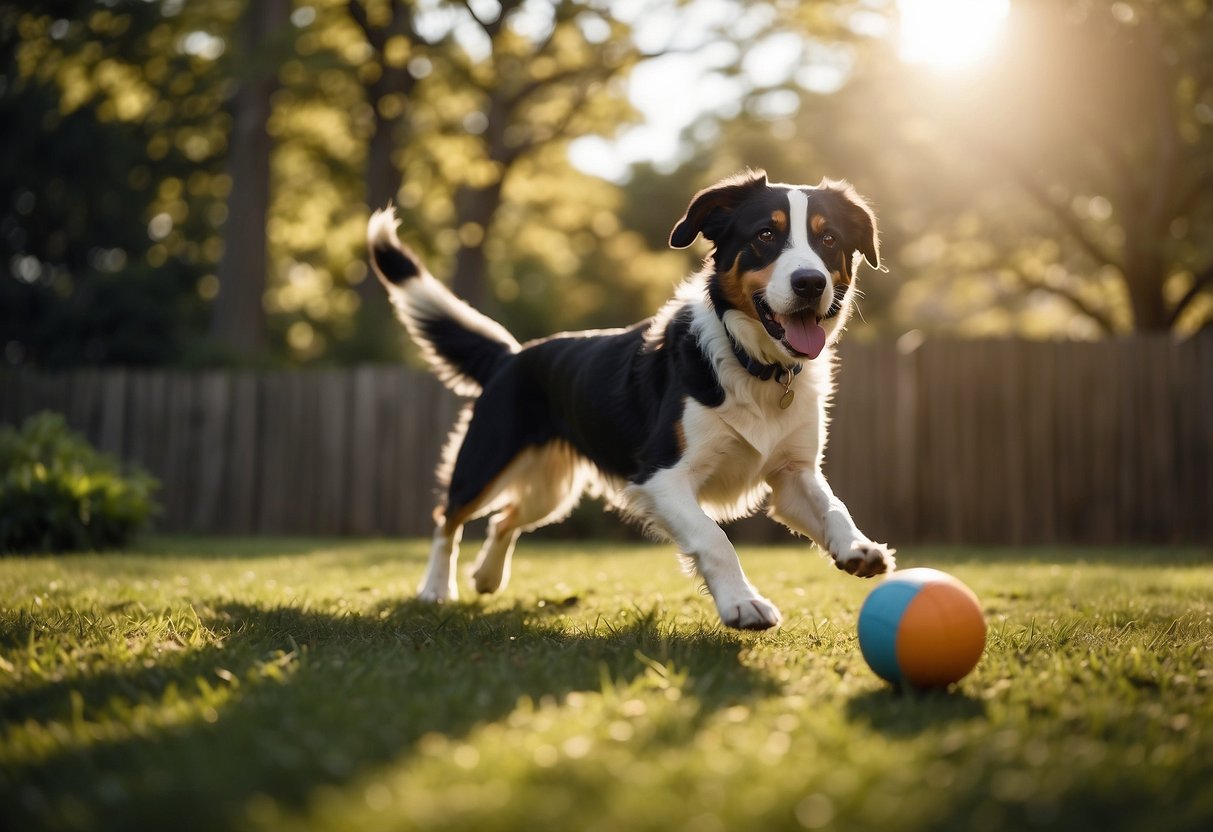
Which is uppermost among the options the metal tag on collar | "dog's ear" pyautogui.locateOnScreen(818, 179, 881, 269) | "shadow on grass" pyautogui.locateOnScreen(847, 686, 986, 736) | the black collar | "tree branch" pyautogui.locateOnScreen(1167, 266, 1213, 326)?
"tree branch" pyautogui.locateOnScreen(1167, 266, 1213, 326)

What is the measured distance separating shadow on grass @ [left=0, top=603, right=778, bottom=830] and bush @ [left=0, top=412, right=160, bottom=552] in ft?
18.3

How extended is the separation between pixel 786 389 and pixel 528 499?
1.98 m

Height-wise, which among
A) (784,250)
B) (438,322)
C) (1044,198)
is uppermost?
(1044,198)

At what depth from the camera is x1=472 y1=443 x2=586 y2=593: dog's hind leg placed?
6016 millimetres

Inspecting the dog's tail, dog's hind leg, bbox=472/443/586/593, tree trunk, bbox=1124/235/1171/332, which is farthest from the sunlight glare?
dog's hind leg, bbox=472/443/586/593

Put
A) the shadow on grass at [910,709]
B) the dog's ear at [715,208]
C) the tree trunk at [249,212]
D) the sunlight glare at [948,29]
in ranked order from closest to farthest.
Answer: the shadow on grass at [910,709] < the dog's ear at [715,208] < the sunlight glare at [948,29] < the tree trunk at [249,212]

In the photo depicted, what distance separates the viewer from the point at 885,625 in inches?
129

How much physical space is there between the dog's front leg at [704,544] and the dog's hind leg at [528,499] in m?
1.45

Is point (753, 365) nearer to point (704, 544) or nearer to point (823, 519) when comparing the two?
point (823, 519)

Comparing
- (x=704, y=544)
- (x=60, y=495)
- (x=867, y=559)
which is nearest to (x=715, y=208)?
(x=704, y=544)

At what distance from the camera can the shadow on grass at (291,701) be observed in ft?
7.09

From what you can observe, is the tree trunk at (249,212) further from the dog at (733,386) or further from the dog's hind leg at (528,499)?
the dog at (733,386)

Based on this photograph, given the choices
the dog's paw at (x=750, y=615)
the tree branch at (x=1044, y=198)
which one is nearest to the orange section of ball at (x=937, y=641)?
the dog's paw at (x=750, y=615)

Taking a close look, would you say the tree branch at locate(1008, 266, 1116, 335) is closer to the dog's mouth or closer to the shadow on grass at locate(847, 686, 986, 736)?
the dog's mouth
